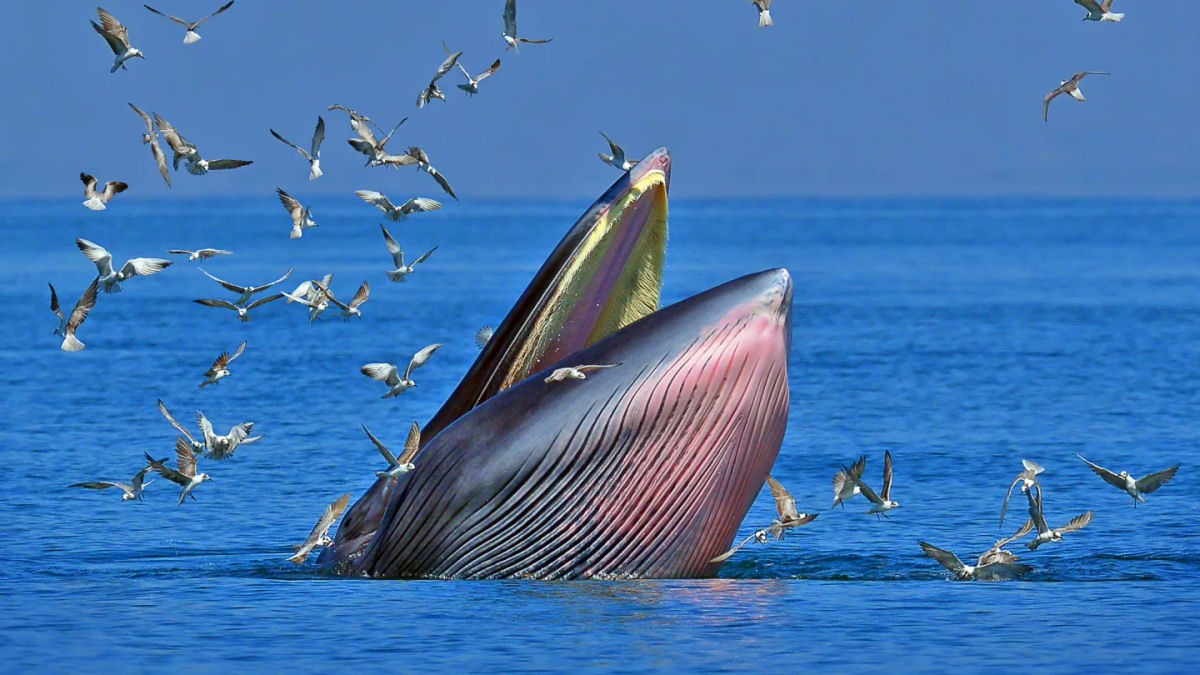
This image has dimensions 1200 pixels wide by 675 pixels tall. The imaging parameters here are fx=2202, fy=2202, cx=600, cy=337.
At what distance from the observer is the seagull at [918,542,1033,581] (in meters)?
15.9

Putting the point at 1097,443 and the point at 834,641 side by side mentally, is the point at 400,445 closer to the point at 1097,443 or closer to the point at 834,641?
the point at 1097,443

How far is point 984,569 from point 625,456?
3763 millimetres

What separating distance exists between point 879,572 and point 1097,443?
883 cm

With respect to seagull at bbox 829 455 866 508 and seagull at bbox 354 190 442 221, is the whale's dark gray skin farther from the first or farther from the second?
seagull at bbox 354 190 442 221

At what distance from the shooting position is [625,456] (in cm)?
1359

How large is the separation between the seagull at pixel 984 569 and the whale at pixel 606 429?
2.15 metres

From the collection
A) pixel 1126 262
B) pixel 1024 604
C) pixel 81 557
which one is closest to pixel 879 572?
pixel 1024 604

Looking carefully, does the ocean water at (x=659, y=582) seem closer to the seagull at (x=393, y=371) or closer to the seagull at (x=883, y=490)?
the seagull at (x=883, y=490)

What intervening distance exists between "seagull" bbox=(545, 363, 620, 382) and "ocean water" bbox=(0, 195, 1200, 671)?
64.9 inches

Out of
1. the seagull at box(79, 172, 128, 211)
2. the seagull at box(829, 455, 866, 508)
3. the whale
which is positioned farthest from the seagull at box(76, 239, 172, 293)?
the seagull at box(829, 455, 866, 508)

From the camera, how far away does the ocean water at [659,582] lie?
542 inches

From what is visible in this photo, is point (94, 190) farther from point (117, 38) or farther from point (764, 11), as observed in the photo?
point (764, 11)

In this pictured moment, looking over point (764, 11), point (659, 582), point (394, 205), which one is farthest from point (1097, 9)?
point (659, 582)

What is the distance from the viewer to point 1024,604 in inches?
597
